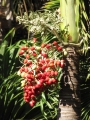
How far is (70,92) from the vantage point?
3164mm

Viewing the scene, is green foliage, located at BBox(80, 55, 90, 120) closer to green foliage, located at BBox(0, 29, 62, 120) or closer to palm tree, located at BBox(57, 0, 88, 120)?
green foliage, located at BBox(0, 29, 62, 120)

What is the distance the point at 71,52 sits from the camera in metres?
3.20

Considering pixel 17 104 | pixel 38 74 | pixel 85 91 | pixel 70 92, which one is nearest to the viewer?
pixel 38 74

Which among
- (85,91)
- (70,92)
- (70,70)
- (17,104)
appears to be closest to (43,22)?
(70,70)

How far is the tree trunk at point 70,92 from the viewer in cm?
314

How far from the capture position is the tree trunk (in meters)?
3.14

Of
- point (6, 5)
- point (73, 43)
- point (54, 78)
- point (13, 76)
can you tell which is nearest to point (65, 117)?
point (54, 78)

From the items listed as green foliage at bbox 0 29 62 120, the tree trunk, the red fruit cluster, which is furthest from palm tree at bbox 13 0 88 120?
green foliage at bbox 0 29 62 120

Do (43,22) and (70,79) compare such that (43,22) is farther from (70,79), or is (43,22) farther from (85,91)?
(85,91)

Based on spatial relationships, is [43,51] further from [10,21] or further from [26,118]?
[10,21]

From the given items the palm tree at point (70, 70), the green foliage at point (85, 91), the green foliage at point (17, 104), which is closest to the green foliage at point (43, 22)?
the palm tree at point (70, 70)

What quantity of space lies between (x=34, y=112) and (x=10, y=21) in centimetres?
498

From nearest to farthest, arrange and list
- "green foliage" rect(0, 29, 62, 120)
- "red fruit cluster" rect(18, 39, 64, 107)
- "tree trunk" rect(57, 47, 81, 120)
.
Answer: "red fruit cluster" rect(18, 39, 64, 107) → "tree trunk" rect(57, 47, 81, 120) → "green foliage" rect(0, 29, 62, 120)

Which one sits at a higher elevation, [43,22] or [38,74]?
[43,22]
